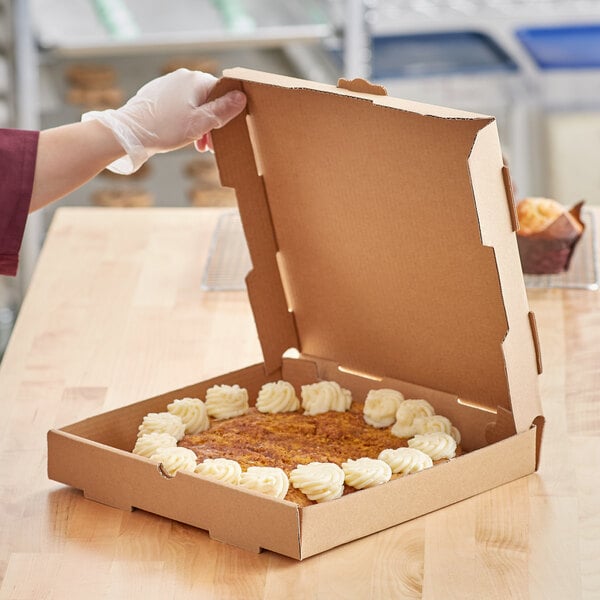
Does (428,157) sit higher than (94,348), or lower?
higher

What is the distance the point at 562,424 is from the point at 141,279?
3.18 feet

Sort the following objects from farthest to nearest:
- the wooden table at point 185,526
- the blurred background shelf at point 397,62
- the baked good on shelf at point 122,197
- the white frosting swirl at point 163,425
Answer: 1. the baked good on shelf at point 122,197
2. the blurred background shelf at point 397,62
3. the white frosting swirl at point 163,425
4. the wooden table at point 185,526

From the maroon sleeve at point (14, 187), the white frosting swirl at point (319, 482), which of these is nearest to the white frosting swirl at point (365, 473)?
the white frosting swirl at point (319, 482)

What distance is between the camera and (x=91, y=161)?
163 cm

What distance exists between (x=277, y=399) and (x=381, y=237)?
0.88 feet

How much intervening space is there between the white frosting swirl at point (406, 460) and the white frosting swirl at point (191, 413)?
0.27 metres

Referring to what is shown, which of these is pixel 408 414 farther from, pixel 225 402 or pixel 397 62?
pixel 397 62

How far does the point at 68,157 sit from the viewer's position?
161cm

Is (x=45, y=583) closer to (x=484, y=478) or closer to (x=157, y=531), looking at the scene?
(x=157, y=531)

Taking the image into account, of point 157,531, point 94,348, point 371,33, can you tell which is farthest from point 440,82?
point 157,531

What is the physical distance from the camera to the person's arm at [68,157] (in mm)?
1594

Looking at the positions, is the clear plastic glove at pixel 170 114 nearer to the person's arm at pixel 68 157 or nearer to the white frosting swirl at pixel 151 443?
the person's arm at pixel 68 157

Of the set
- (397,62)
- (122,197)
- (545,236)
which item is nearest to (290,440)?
(545,236)

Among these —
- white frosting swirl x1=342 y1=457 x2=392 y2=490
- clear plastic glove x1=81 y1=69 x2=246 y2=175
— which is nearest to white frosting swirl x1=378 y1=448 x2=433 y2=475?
white frosting swirl x1=342 y1=457 x2=392 y2=490
